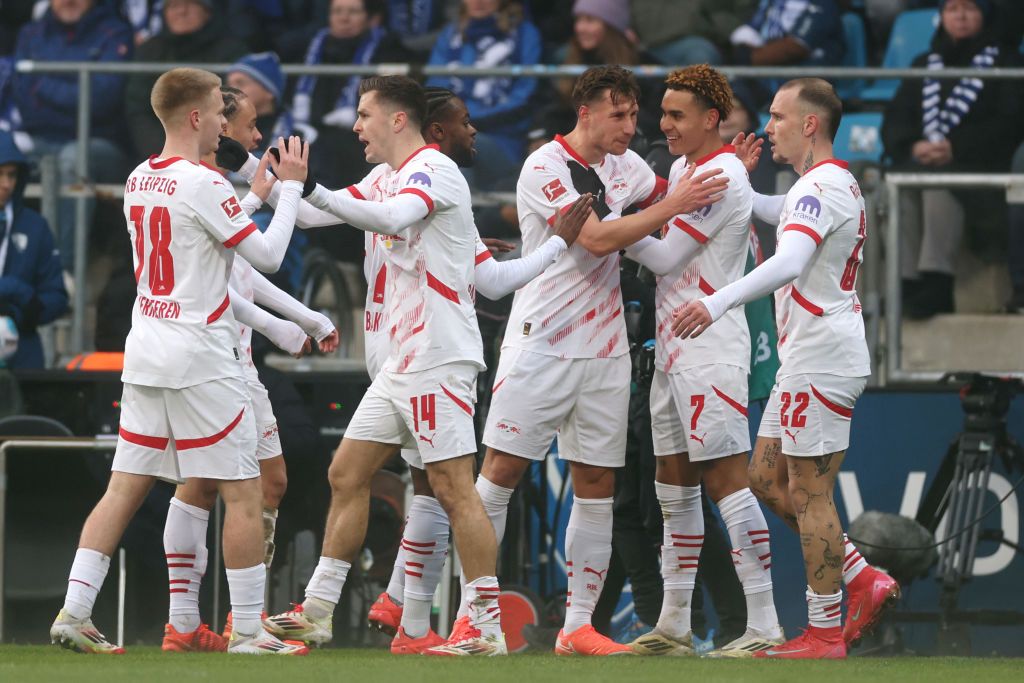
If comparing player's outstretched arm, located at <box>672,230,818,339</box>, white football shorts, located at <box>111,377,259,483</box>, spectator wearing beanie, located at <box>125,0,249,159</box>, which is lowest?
white football shorts, located at <box>111,377,259,483</box>

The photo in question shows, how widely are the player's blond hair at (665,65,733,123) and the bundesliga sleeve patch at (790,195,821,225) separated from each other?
1.81 ft

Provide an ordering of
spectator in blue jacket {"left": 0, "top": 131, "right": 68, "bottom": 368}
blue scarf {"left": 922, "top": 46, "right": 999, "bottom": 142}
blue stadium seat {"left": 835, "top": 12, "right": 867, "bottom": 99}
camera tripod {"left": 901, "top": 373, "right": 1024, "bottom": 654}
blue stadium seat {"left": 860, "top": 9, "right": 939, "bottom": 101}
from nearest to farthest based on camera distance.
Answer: camera tripod {"left": 901, "top": 373, "right": 1024, "bottom": 654}
spectator in blue jacket {"left": 0, "top": 131, "right": 68, "bottom": 368}
blue scarf {"left": 922, "top": 46, "right": 999, "bottom": 142}
blue stadium seat {"left": 860, "top": 9, "right": 939, "bottom": 101}
blue stadium seat {"left": 835, "top": 12, "right": 867, "bottom": 99}

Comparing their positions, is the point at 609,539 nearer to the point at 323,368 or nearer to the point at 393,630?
the point at 393,630

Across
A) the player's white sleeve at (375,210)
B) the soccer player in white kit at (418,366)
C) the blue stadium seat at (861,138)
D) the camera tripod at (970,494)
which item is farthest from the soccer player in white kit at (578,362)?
the blue stadium seat at (861,138)

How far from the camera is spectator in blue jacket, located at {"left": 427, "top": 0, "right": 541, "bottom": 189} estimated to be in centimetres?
1095

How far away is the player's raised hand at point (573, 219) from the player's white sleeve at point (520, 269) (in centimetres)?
3

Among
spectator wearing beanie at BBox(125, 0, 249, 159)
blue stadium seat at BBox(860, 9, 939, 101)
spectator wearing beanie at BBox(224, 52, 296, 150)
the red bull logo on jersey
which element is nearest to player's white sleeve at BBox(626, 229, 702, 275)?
the red bull logo on jersey

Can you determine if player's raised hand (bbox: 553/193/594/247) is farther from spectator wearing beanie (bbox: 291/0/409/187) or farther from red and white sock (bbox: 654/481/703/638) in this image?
spectator wearing beanie (bbox: 291/0/409/187)

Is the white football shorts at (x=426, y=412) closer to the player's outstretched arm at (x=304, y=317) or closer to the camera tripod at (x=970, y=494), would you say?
the player's outstretched arm at (x=304, y=317)

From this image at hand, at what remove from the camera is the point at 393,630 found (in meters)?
7.92

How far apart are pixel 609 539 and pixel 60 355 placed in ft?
13.5

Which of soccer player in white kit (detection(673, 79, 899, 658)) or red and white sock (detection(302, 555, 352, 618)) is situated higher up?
soccer player in white kit (detection(673, 79, 899, 658))

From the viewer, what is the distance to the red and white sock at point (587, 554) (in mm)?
7688

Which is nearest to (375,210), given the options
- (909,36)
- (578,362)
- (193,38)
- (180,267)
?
(180,267)
